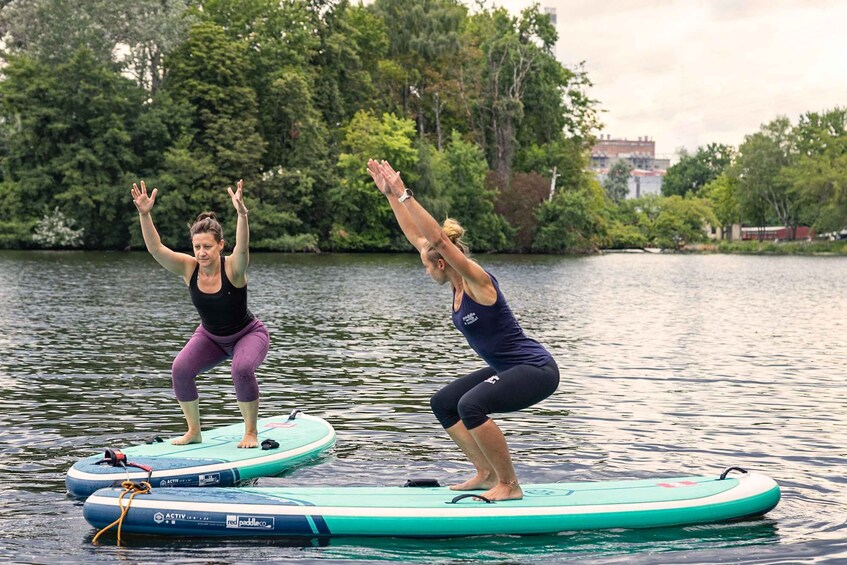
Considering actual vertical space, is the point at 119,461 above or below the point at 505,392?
below

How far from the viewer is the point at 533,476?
10398 millimetres

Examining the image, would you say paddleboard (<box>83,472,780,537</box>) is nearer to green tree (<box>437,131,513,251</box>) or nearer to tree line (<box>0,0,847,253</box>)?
tree line (<box>0,0,847,253</box>)

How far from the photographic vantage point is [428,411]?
46.5 ft

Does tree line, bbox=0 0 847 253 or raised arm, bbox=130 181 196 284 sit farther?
tree line, bbox=0 0 847 253

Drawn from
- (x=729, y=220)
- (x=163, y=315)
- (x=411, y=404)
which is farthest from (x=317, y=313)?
(x=729, y=220)

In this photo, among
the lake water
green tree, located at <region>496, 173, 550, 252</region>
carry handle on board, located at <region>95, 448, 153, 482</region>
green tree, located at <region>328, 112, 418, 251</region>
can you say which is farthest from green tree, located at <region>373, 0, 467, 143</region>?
carry handle on board, located at <region>95, 448, 153, 482</region>

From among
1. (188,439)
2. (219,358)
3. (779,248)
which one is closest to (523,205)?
(779,248)

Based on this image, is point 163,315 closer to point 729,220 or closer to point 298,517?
point 298,517

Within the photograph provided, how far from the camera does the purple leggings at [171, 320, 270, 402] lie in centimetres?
1021

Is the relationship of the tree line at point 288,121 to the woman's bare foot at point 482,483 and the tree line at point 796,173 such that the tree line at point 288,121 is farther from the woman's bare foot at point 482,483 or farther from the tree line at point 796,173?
the woman's bare foot at point 482,483

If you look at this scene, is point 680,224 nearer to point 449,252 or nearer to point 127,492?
point 449,252

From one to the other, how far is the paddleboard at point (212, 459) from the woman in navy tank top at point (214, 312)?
0.93 ft

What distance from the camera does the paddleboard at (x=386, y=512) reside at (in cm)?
815

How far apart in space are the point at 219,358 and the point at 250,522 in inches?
109
